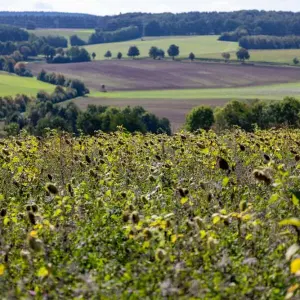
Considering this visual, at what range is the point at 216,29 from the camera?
18988cm

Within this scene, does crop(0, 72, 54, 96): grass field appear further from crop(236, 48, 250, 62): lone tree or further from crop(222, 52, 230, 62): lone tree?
crop(236, 48, 250, 62): lone tree

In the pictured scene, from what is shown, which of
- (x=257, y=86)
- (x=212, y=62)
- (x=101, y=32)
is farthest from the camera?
(x=101, y=32)

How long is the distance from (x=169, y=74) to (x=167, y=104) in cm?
2783

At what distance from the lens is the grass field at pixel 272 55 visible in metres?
125

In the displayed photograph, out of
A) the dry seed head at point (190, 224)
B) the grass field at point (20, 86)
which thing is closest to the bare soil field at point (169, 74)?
the grass field at point (20, 86)

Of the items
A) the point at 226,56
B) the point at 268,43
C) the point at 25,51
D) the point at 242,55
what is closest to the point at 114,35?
Answer: the point at 25,51

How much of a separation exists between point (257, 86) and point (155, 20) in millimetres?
103616

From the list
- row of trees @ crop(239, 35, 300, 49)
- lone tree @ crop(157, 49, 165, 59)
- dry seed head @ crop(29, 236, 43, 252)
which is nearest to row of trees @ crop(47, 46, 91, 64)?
lone tree @ crop(157, 49, 165, 59)

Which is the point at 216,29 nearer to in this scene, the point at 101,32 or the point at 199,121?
the point at 101,32

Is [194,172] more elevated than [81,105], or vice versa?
[194,172]

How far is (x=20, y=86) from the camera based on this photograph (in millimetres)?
108250

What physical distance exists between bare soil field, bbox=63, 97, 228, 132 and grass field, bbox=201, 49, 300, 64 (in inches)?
1728

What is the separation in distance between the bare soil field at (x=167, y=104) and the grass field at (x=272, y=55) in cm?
4389

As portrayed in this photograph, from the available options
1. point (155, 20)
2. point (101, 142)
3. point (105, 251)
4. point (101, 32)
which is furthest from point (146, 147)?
point (155, 20)
